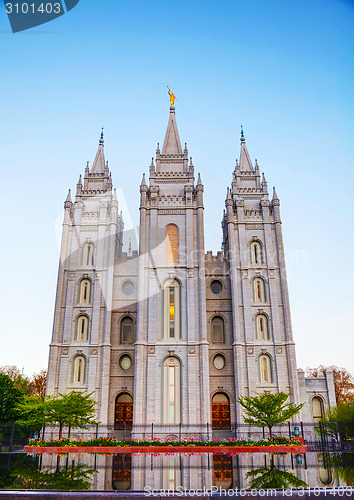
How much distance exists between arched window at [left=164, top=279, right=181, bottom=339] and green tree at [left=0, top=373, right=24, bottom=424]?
43.1 feet

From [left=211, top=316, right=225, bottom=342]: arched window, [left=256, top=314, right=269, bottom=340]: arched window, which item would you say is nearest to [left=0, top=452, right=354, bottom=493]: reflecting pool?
[left=256, top=314, right=269, bottom=340]: arched window

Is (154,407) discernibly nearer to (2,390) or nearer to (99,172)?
(2,390)

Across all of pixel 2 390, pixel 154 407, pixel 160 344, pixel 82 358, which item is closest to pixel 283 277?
pixel 160 344

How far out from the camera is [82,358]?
33375 millimetres

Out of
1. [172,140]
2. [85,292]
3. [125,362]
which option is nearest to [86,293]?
[85,292]

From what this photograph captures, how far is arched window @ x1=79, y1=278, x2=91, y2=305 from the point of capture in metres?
35.3

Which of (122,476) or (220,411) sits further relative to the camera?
(220,411)

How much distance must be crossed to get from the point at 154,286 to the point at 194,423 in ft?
34.9

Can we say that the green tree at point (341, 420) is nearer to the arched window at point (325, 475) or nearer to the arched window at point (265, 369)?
the arched window at point (265, 369)

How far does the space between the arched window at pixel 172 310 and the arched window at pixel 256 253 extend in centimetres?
686

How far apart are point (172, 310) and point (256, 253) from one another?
878 centimetres

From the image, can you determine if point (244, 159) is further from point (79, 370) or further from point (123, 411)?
point (123, 411)

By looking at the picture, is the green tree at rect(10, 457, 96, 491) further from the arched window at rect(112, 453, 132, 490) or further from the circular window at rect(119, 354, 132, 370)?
the circular window at rect(119, 354, 132, 370)

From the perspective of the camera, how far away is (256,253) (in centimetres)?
3688
